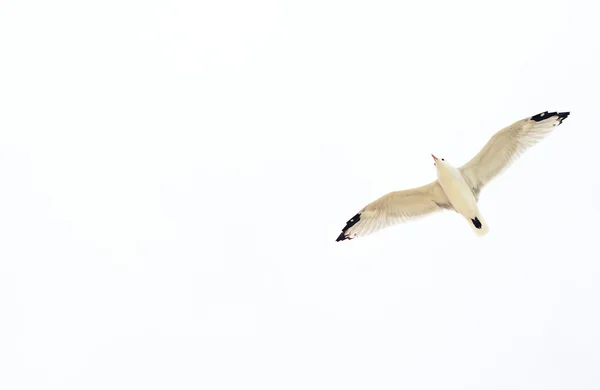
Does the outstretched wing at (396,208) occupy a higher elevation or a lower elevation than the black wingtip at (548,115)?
lower

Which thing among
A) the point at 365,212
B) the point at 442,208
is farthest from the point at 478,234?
the point at 365,212

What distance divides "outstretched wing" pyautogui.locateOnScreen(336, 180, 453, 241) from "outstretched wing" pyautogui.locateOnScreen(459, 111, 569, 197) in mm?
731

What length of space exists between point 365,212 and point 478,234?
229 cm

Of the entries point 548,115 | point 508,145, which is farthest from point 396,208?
point 548,115

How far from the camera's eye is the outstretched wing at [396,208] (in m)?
18.8

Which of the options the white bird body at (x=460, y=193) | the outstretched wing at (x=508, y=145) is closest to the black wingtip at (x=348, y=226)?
the white bird body at (x=460, y=193)

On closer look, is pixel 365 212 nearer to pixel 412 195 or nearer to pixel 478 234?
pixel 412 195

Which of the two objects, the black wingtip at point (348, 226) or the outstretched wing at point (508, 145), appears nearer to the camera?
the outstretched wing at point (508, 145)

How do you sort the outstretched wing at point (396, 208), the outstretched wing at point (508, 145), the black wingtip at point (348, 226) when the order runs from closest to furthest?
the outstretched wing at point (508, 145), the outstretched wing at point (396, 208), the black wingtip at point (348, 226)

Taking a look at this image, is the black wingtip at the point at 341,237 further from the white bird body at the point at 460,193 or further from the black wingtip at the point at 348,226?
the white bird body at the point at 460,193

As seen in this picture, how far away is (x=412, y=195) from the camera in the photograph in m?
18.9

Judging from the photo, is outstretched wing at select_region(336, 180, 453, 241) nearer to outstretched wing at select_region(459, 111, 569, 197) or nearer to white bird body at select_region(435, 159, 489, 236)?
white bird body at select_region(435, 159, 489, 236)

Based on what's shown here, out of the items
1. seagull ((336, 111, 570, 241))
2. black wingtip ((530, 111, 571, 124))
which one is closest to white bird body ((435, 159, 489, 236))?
seagull ((336, 111, 570, 241))

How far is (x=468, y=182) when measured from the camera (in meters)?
18.6
